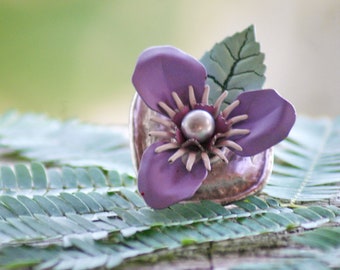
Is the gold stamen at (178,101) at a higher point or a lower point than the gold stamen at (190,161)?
higher

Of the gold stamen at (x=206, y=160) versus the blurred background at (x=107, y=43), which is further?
the blurred background at (x=107, y=43)

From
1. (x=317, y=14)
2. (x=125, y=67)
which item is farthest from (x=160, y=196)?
(x=317, y=14)

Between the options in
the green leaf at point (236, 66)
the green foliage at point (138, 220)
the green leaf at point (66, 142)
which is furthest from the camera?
the green leaf at point (66, 142)

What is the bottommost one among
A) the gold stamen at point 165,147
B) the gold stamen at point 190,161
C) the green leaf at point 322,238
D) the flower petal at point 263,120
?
the green leaf at point 322,238

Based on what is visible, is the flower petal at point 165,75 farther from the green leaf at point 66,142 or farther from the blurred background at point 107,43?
the blurred background at point 107,43

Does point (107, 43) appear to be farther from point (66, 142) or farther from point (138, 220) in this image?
point (138, 220)

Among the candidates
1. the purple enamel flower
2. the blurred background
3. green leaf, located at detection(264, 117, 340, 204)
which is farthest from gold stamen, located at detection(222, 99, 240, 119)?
the blurred background

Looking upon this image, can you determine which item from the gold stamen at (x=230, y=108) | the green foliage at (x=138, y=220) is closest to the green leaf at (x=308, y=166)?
the green foliage at (x=138, y=220)

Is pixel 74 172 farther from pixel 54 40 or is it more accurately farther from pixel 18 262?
pixel 54 40

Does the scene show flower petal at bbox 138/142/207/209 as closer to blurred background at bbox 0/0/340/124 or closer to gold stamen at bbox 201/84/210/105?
gold stamen at bbox 201/84/210/105

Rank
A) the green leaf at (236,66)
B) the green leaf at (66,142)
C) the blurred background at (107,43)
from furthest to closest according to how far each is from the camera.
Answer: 1. the blurred background at (107,43)
2. the green leaf at (66,142)
3. the green leaf at (236,66)
